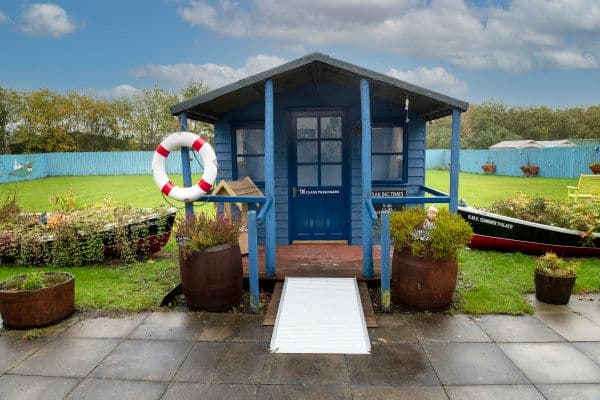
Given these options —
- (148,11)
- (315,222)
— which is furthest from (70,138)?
(315,222)

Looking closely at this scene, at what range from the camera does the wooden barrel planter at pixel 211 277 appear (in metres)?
4.36

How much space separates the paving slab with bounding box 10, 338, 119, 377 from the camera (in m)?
3.26

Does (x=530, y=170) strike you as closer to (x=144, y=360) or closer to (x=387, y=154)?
(x=387, y=154)

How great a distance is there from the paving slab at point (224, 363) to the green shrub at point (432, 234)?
76.2 inches

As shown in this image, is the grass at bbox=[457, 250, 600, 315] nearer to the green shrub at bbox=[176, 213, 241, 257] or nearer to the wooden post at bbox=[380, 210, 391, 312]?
the wooden post at bbox=[380, 210, 391, 312]

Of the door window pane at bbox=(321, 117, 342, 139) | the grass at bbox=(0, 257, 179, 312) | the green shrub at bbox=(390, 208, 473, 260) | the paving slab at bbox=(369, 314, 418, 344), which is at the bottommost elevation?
the paving slab at bbox=(369, 314, 418, 344)

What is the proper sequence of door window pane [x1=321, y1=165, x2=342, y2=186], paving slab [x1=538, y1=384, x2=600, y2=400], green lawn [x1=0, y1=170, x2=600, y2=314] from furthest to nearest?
door window pane [x1=321, y1=165, x2=342, y2=186], green lawn [x1=0, y1=170, x2=600, y2=314], paving slab [x1=538, y1=384, x2=600, y2=400]

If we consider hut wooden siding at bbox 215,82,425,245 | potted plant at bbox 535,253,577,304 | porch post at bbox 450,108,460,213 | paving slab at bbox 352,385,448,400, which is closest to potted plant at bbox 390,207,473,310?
porch post at bbox 450,108,460,213

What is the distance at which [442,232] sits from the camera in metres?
4.17

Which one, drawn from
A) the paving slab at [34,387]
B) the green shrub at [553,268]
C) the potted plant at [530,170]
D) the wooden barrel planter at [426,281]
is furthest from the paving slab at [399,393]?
the potted plant at [530,170]

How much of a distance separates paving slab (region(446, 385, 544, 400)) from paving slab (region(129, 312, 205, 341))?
2394 millimetres

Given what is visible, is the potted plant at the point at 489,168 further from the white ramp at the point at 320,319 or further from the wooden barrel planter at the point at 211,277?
the wooden barrel planter at the point at 211,277

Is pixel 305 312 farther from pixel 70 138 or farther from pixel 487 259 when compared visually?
pixel 70 138

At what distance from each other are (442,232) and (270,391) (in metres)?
2.41
